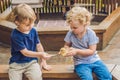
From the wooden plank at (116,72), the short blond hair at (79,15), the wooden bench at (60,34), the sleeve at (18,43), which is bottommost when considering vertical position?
the wooden bench at (60,34)

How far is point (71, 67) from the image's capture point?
2.88m

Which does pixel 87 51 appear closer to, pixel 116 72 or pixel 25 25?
pixel 116 72

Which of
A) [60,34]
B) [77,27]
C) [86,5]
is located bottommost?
[60,34]

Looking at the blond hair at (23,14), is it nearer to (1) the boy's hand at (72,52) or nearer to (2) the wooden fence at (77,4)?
(1) the boy's hand at (72,52)

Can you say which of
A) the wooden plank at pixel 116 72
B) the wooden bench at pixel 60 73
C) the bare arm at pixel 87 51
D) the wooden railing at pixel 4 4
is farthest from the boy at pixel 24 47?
the wooden railing at pixel 4 4

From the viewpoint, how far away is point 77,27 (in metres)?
2.58

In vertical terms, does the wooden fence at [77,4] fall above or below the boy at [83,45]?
below

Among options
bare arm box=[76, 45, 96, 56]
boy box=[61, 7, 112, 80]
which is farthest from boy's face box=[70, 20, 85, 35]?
bare arm box=[76, 45, 96, 56]

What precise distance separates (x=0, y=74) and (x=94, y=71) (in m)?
0.79

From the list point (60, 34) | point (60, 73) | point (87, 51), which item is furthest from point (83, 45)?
point (60, 34)

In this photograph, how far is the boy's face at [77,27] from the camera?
8.39ft

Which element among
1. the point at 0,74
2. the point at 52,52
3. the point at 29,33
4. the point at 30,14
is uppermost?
the point at 30,14

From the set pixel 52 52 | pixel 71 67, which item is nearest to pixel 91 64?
pixel 71 67

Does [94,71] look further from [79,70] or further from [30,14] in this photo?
[30,14]
